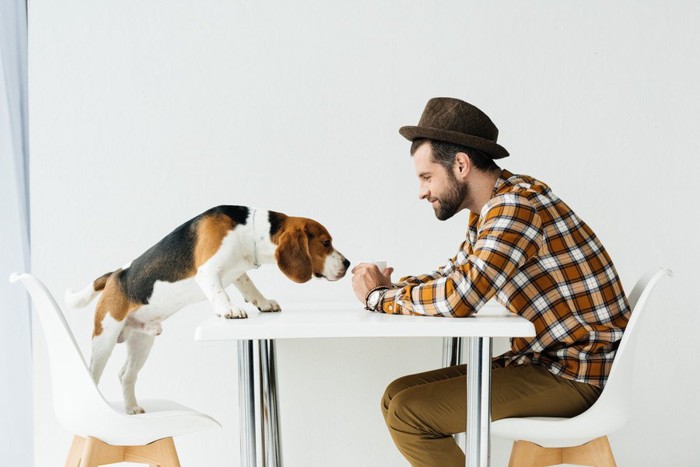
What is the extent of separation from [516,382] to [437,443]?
210 millimetres

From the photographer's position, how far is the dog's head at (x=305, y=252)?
5.17ft

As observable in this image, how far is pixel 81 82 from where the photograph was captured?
7.62 feet

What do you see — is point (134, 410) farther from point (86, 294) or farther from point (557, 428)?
point (557, 428)

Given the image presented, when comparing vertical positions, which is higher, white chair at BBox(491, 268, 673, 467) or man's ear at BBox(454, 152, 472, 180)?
man's ear at BBox(454, 152, 472, 180)

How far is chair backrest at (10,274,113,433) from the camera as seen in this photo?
4.85ft

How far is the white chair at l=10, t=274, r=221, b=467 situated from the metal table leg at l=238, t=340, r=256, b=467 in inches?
6.6

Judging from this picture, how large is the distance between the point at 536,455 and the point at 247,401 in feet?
2.26

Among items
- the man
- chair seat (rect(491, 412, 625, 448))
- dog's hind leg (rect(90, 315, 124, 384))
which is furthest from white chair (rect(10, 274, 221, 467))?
chair seat (rect(491, 412, 625, 448))

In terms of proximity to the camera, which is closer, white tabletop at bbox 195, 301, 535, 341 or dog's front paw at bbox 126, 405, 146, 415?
white tabletop at bbox 195, 301, 535, 341

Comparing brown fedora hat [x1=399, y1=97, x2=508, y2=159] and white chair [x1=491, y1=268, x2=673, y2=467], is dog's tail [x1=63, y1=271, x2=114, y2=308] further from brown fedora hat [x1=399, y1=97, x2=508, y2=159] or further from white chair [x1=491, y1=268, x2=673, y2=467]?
white chair [x1=491, y1=268, x2=673, y2=467]

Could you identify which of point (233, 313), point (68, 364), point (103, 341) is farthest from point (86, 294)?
point (233, 313)

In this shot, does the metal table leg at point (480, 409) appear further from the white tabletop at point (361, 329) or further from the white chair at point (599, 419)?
the white chair at point (599, 419)

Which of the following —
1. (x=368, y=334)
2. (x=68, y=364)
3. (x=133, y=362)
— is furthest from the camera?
(x=133, y=362)

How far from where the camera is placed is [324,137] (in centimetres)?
235
